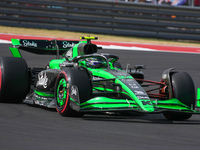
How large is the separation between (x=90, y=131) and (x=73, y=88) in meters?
1.12

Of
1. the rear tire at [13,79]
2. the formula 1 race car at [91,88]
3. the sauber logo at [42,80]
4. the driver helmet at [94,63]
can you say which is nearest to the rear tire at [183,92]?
the formula 1 race car at [91,88]

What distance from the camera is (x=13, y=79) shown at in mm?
8609

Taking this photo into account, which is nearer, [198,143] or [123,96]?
[198,143]

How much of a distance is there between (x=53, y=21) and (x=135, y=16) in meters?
4.15

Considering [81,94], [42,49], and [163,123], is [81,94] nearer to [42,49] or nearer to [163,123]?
[163,123]

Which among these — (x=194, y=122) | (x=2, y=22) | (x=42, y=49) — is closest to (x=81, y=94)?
(x=194, y=122)

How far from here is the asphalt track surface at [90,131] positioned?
5.34 m

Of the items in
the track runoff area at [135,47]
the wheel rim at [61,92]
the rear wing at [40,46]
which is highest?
the rear wing at [40,46]

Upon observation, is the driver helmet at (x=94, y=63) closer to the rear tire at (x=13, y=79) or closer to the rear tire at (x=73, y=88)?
the rear tire at (x=73, y=88)

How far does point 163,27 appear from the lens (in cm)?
2288

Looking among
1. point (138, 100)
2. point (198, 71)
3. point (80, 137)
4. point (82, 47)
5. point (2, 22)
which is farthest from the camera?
point (2, 22)

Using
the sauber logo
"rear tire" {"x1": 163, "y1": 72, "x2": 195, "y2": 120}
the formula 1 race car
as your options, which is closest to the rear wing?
the formula 1 race car

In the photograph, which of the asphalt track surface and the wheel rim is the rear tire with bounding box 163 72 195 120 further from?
the wheel rim

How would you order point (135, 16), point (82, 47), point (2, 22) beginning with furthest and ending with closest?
1. point (135, 16)
2. point (2, 22)
3. point (82, 47)
